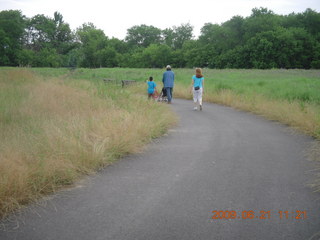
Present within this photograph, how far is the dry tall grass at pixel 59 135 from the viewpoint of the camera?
172 inches

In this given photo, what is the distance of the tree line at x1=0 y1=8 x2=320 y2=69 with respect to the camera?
72.2 metres

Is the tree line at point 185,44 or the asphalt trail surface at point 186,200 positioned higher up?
the tree line at point 185,44

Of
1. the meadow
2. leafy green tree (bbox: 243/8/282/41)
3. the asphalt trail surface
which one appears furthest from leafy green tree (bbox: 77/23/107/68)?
the asphalt trail surface

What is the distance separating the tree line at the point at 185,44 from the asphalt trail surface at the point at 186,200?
63811 millimetres

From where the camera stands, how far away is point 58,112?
8.76m

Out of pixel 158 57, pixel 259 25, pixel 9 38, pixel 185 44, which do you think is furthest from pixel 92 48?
pixel 259 25

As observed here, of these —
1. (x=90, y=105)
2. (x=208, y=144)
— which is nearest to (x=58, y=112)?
(x=90, y=105)

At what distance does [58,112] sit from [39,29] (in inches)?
4581

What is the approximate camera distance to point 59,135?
6.07 meters

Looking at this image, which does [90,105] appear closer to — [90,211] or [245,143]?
[245,143]
